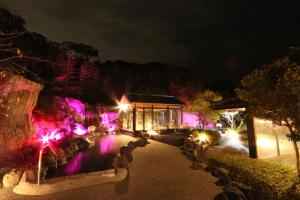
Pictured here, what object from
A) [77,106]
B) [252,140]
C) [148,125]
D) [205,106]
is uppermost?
[77,106]

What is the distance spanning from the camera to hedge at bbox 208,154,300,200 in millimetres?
5045

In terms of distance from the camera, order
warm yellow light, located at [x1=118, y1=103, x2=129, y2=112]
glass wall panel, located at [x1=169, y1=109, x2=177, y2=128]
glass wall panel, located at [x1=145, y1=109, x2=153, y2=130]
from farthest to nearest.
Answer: glass wall panel, located at [x1=169, y1=109, x2=177, y2=128] → warm yellow light, located at [x1=118, y1=103, x2=129, y2=112] → glass wall panel, located at [x1=145, y1=109, x2=153, y2=130]

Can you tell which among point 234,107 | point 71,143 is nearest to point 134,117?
point 71,143

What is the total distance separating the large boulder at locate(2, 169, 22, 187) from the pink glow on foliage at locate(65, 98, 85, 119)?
11.0 meters

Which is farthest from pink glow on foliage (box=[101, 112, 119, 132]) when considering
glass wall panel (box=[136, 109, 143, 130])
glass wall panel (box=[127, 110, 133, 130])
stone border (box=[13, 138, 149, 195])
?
stone border (box=[13, 138, 149, 195])

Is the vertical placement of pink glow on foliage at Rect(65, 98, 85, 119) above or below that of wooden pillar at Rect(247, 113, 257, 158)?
above

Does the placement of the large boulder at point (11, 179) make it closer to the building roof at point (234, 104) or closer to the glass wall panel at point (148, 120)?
the building roof at point (234, 104)

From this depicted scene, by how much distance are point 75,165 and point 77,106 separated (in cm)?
999

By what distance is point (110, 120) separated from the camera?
19.8m

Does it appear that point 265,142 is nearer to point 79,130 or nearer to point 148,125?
point 148,125

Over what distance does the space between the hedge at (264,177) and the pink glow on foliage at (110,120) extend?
537 inches

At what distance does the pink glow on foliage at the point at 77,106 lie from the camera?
16.1 meters

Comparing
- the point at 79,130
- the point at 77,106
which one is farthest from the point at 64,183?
the point at 77,106

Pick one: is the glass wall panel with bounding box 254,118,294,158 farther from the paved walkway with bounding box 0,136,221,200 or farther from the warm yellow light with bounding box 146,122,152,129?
the warm yellow light with bounding box 146,122,152,129
